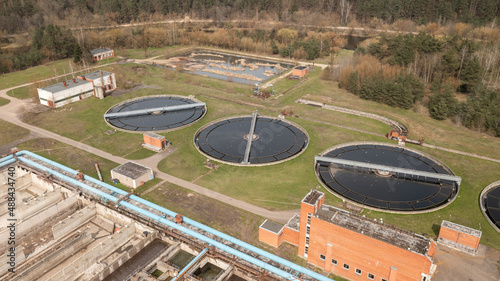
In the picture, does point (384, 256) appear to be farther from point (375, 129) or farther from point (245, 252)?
point (375, 129)

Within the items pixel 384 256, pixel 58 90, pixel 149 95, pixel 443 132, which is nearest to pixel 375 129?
pixel 443 132

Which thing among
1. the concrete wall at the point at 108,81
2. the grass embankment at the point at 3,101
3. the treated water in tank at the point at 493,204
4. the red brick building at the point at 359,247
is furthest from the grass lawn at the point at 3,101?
the treated water in tank at the point at 493,204

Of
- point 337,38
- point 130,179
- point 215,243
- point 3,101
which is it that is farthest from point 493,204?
point 337,38

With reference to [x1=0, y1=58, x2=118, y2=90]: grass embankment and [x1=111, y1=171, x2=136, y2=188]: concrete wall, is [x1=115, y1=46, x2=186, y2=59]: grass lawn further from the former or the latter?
[x1=111, y1=171, x2=136, y2=188]: concrete wall

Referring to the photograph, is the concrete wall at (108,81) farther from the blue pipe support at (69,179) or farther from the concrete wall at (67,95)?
the blue pipe support at (69,179)

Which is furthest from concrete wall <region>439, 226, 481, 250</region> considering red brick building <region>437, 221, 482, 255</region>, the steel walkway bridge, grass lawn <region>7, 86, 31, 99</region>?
grass lawn <region>7, 86, 31, 99</region>

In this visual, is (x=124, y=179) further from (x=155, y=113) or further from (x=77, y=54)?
(x=77, y=54)

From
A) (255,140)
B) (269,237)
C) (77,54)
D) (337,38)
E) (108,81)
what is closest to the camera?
(269,237)
